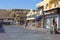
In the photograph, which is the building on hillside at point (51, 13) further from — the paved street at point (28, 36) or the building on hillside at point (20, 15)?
the building on hillside at point (20, 15)

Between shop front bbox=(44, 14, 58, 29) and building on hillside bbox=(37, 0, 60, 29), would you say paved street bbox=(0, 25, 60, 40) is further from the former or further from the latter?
shop front bbox=(44, 14, 58, 29)

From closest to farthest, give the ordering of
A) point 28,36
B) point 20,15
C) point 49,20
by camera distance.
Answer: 1. point 28,36
2. point 49,20
3. point 20,15

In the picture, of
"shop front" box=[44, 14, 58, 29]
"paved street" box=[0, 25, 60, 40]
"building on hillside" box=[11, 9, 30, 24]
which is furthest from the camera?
"building on hillside" box=[11, 9, 30, 24]

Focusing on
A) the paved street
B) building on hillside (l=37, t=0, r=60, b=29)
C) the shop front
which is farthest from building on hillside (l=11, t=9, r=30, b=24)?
the paved street

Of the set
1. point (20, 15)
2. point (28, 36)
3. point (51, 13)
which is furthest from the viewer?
point (20, 15)

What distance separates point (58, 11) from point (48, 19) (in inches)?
300

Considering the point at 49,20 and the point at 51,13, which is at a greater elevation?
the point at 51,13

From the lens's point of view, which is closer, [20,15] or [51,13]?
[51,13]

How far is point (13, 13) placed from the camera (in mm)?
137625

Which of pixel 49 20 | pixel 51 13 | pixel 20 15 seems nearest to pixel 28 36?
pixel 51 13

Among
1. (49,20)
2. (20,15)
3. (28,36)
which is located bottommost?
(28,36)

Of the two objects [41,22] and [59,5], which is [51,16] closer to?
[59,5]

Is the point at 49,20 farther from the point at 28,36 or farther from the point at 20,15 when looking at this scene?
the point at 20,15

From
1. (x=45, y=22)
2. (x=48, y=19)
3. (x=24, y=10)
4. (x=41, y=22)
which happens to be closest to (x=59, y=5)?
(x=48, y=19)
